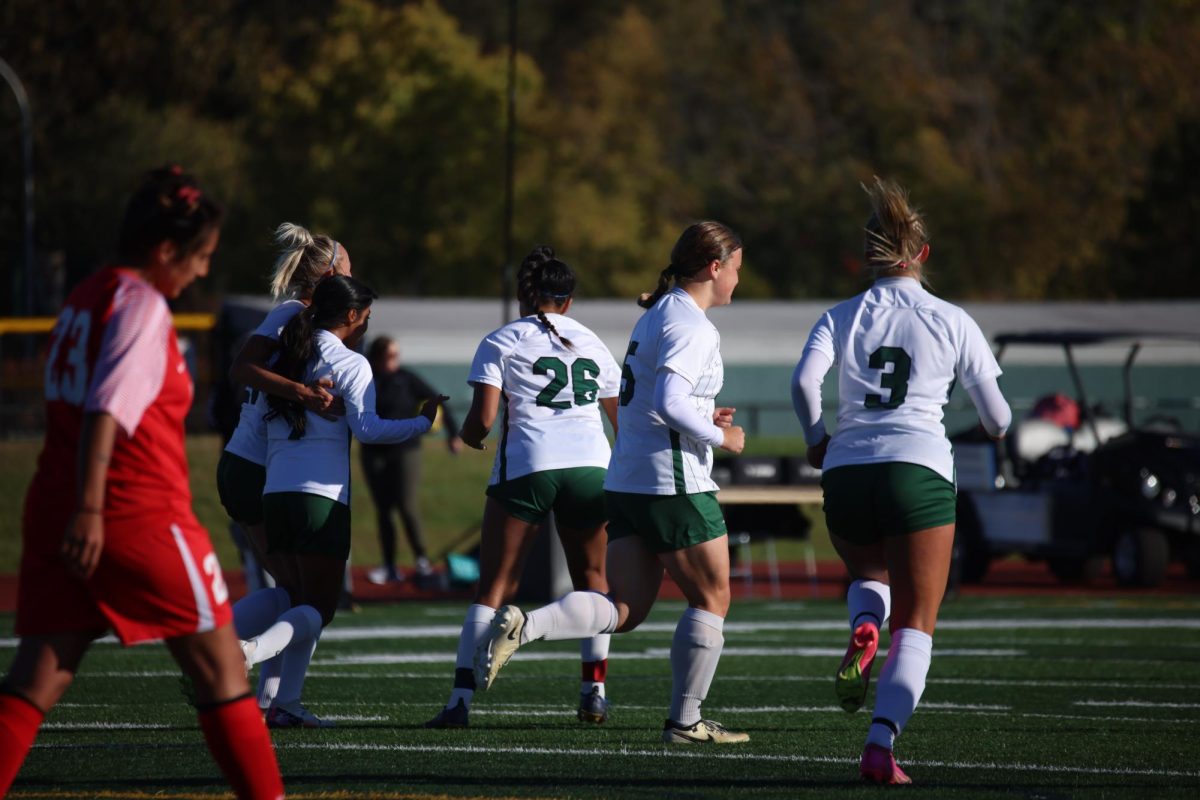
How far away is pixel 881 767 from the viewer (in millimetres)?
6012

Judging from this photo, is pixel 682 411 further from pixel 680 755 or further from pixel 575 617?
pixel 680 755

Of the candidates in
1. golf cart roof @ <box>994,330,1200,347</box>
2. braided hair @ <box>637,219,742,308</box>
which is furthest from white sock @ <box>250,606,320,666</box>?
golf cart roof @ <box>994,330,1200,347</box>

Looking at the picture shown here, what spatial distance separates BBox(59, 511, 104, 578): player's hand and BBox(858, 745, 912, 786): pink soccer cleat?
256 cm

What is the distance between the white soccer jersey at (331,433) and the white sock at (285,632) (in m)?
0.46

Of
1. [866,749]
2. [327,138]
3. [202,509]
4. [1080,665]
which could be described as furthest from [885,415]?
[327,138]

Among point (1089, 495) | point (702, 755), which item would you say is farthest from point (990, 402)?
point (1089, 495)

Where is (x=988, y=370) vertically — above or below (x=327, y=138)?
below

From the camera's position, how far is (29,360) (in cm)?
3506

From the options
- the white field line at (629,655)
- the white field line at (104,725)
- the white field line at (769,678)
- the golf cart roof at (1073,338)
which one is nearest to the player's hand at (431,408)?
the white field line at (104,725)

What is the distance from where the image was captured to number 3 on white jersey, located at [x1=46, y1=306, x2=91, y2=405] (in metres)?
4.80

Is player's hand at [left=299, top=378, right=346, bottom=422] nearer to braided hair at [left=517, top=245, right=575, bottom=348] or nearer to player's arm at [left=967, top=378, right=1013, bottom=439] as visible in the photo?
braided hair at [left=517, top=245, right=575, bottom=348]

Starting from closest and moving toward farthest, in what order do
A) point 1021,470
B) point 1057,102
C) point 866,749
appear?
1. point 866,749
2. point 1021,470
3. point 1057,102

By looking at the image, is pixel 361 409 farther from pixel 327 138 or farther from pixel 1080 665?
pixel 327 138

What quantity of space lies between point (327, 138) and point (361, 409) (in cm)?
4100
